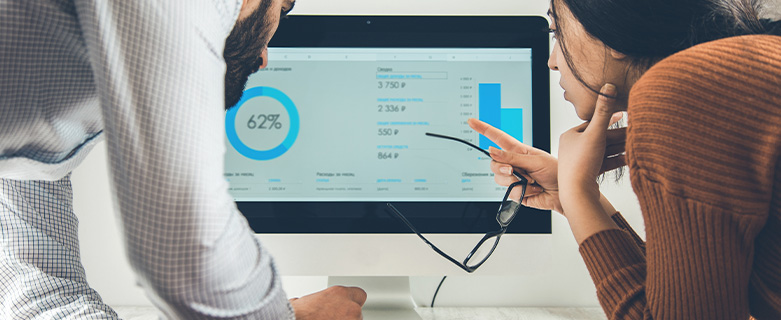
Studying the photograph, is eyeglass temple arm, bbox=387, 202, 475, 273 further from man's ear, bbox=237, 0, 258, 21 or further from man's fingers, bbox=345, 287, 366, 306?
man's ear, bbox=237, 0, 258, 21

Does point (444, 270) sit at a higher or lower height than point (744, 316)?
lower

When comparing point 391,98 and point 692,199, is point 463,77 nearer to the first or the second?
point 391,98

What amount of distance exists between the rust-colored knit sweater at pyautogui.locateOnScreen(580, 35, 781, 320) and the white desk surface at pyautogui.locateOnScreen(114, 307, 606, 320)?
1.44ft

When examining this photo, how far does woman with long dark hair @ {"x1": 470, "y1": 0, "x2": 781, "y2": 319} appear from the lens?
44cm

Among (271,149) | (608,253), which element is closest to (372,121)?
(271,149)

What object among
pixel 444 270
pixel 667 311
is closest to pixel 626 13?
pixel 667 311

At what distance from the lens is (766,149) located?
16.8 inches

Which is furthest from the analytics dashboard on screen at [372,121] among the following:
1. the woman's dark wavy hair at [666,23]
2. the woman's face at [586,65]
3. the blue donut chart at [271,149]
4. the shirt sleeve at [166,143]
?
the shirt sleeve at [166,143]

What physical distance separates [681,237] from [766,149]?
11 centimetres

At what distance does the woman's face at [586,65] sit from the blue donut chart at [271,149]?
0.45m

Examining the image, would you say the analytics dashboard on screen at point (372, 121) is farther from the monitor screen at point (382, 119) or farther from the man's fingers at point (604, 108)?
the man's fingers at point (604, 108)

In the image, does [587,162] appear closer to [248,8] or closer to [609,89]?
[609,89]

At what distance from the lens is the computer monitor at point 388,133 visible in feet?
2.59

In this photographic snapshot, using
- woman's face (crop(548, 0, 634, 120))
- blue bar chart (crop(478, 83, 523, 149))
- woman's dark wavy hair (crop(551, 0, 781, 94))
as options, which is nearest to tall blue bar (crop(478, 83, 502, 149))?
blue bar chart (crop(478, 83, 523, 149))
